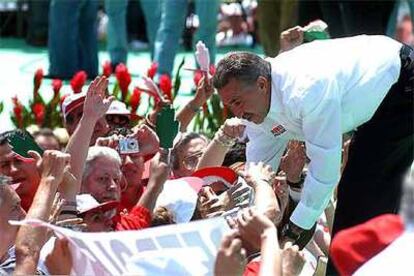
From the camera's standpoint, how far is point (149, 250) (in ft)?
12.6

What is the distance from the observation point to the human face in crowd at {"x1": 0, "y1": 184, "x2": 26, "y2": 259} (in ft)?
14.8

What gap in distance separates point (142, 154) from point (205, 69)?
0.63 metres

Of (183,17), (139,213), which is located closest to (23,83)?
(183,17)

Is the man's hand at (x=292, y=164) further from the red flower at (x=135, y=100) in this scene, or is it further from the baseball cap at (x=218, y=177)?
the red flower at (x=135, y=100)

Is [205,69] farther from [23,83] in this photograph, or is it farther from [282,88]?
[23,83]

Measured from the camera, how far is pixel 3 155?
5590 millimetres

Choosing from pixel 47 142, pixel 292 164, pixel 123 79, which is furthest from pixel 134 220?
pixel 123 79

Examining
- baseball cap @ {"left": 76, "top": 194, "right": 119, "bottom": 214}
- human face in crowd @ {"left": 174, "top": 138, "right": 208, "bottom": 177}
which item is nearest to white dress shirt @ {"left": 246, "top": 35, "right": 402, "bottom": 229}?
baseball cap @ {"left": 76, "top": 194, "right": 119, "bottom": 214}

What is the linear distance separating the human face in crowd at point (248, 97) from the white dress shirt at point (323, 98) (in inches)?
1.5

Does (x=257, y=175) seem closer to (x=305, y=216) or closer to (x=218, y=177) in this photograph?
(x=305, y=216)

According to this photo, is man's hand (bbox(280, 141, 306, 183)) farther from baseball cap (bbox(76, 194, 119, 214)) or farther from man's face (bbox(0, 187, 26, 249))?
man's face (bbox(0, 187, 26, 249))

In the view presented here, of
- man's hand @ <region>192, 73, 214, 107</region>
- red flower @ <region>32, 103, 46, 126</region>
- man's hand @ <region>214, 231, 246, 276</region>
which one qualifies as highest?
man's hand @ <region>214, 231, 246, 276</region>

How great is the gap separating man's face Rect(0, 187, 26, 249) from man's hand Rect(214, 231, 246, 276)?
1.10 metres

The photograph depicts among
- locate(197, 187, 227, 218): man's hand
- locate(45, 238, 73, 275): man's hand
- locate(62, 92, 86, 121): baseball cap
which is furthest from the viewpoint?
locate(62, 92, 86, 121): baseball cap
